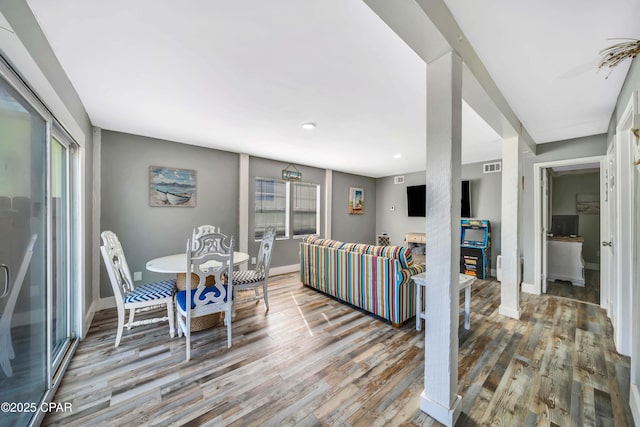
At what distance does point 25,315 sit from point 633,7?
393cm

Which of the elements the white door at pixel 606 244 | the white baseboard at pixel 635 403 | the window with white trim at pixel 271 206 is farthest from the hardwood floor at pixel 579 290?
the window with white trim at pixel 271 206

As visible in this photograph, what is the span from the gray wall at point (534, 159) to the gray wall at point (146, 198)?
15.8ft

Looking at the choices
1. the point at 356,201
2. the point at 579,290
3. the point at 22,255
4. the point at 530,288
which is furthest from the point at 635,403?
the point at 356,201

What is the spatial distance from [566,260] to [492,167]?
6.92 ft

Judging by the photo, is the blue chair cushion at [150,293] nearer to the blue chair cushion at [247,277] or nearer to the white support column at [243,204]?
the blue chair cushion at [247,277]

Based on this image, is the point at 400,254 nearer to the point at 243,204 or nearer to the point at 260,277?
the point at 260,277

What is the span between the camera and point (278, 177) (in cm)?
484

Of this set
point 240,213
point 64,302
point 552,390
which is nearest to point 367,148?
point 240,213

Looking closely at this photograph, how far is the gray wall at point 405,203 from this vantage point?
4.90 metres

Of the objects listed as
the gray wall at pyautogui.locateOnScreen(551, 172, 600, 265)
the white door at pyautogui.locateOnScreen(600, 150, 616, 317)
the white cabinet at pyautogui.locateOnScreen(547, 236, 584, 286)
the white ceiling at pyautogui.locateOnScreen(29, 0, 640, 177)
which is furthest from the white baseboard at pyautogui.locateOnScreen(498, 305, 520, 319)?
the gray wall at pyautogui.locateOnScreen(551, 172, 600, 265)

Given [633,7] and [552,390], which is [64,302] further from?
[633,7]

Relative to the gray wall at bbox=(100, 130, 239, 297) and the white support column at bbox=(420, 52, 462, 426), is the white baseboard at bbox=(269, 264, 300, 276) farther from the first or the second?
the white support column at bbox=(420, 52, 462, 426)

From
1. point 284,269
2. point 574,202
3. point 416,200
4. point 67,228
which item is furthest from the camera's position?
point 416,200

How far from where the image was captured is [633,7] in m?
1.25
